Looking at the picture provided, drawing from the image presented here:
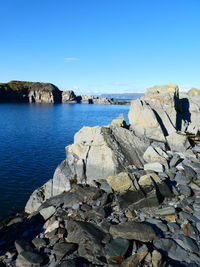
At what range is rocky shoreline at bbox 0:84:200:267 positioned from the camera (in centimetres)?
1192

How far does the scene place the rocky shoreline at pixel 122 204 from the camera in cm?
1192

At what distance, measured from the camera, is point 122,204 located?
1648 cm

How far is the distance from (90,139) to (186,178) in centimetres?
1044

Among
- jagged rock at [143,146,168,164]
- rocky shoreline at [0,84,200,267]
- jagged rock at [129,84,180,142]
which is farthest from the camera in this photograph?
jagged rock at [129,84,180,142]

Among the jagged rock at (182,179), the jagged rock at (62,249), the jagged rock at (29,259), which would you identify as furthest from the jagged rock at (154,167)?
the jagged rock at (29,259)

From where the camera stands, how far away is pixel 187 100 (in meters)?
38.8

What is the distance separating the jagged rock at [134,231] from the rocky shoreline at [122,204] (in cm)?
5

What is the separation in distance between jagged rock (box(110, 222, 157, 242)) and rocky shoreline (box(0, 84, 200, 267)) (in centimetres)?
5

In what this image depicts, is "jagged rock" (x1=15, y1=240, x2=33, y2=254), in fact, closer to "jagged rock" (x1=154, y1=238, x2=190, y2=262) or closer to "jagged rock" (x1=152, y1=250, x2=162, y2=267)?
"jagged rock" (x1=152, y1=250, x2=162, y2=267)

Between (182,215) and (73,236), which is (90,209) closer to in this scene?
(73,236)

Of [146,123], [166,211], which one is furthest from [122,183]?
[146,123]

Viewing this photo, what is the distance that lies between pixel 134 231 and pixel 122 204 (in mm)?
3668

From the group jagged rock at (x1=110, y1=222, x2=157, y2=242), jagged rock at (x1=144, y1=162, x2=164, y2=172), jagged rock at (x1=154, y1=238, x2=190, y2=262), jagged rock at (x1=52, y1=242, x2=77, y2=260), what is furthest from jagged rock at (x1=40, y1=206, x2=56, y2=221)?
jagged rock at (x1=144, y1=162, x2=164, y2=172)

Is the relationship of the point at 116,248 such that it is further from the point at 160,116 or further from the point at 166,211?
the point at 160,116
